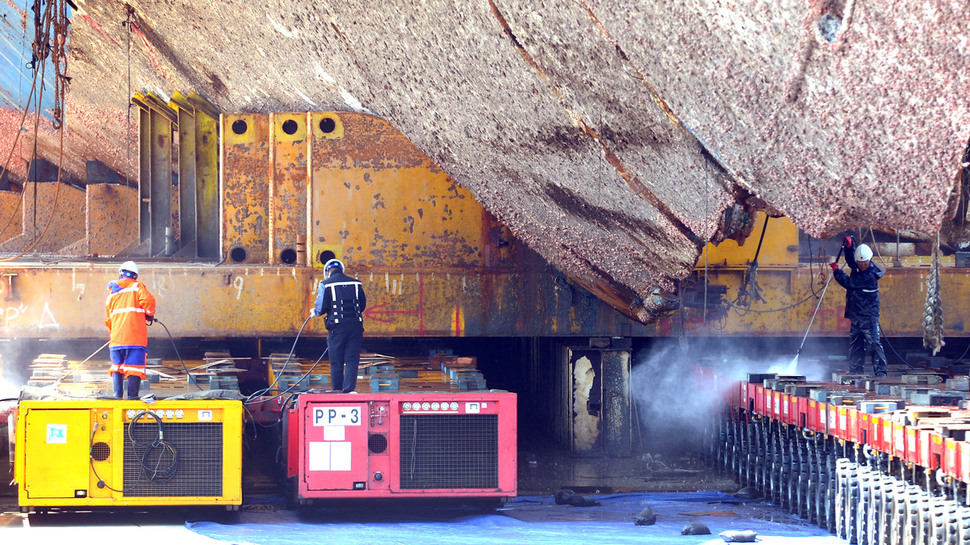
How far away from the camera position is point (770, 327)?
11219 millimetres

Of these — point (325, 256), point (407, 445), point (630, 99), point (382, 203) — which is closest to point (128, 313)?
point (407, 445)

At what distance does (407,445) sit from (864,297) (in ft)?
14.5

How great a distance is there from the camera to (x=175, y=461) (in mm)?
8086

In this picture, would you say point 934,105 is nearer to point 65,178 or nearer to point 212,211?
point 212,211

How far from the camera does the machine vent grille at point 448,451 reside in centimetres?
836

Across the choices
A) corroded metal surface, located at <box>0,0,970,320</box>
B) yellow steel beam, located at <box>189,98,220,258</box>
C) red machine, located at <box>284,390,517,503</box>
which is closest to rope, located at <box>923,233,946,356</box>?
corroded metal surface, located at <box>0,0,970,320</box>

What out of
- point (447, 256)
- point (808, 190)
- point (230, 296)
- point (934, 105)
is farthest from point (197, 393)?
point (934, 105)

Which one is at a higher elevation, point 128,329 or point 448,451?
point 128,329

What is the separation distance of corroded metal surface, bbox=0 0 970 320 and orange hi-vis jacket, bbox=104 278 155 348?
2.60m

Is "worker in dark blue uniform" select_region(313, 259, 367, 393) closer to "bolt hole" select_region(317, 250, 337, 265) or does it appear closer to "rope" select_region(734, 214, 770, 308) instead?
"bolt hole" select_region(317, 250, 337, 265)

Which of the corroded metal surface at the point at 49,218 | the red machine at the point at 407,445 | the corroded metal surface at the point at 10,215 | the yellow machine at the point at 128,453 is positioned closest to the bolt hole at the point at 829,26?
the red machine at the point at 407,445

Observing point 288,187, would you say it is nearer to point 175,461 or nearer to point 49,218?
point 175,461

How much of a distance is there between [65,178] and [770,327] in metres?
11.6

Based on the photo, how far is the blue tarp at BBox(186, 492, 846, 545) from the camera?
25.0 ft
